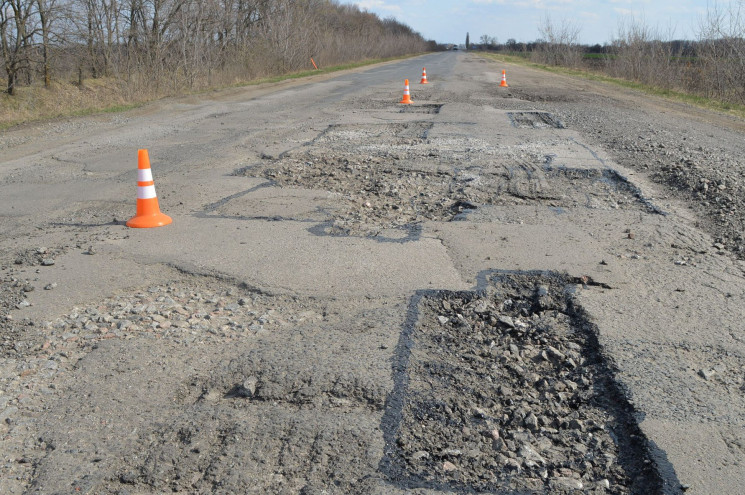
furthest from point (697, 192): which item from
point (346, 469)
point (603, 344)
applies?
point (346, 469)

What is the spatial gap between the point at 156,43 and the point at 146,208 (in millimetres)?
18518

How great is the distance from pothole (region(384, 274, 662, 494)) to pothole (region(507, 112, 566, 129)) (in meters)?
8.78

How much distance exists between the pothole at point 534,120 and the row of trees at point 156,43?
39.1 ft

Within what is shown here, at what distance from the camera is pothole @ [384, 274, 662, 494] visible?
7.81ft

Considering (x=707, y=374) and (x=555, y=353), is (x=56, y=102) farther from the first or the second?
(x=707, y=374)

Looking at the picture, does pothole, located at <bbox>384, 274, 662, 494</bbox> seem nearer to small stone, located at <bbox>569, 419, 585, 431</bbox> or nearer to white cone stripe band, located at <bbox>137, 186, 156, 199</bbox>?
small stone, located at <bbox>569, 419, 585, 431</bbox>

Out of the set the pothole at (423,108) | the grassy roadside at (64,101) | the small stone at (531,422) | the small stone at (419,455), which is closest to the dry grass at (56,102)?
the grassy roadside at (64,101)

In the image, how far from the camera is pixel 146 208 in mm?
5562

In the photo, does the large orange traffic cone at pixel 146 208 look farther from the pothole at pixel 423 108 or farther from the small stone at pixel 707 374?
the pothole at pixel 423 108

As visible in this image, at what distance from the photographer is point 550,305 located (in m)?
3.96

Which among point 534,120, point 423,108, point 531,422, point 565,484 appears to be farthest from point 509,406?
point 423,108

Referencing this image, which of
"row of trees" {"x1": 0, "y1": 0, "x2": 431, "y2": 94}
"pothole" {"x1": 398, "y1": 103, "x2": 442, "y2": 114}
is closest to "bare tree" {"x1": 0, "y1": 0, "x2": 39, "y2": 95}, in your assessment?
"row of trees" {"x1": 0, "y1": 0, "x2": 431, "y2": 94}

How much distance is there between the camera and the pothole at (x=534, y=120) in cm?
1202

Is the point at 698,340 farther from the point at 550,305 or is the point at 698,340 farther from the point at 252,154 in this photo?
the point at 252,154
